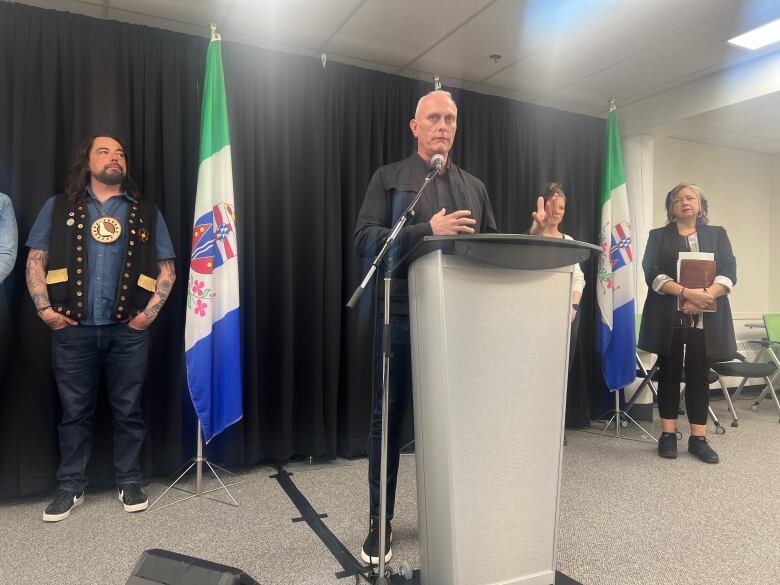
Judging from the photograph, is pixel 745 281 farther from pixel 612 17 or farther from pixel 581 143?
pixel 612 17

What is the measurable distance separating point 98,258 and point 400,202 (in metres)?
1.57

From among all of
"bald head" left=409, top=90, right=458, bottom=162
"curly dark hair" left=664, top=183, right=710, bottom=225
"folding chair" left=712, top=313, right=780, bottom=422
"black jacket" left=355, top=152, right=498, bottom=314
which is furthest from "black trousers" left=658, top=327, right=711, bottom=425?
"bald head" left=409, top=90, right=458, bottom=162

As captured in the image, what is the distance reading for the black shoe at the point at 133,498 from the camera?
251 cm

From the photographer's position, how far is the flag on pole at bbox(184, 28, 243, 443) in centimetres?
272

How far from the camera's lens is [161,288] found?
266 cm

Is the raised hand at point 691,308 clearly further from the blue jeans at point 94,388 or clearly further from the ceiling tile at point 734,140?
the blue jeans at point 94,388

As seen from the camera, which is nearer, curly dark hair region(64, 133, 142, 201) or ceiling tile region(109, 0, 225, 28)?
curly dark hair region(64, 133, 142, 201)

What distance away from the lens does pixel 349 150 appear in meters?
3.53

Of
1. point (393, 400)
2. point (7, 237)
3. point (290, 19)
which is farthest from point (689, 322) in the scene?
point (7, 237)

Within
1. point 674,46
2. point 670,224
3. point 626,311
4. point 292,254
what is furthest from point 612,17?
point 292,254

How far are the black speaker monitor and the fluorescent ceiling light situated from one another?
4035mm

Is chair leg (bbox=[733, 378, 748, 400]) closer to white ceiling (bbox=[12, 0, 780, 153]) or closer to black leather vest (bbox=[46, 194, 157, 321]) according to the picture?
white ceiling (bbox=[12, 0, 780, 153])

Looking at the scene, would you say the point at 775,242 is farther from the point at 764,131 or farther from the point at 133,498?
the point at 133,498

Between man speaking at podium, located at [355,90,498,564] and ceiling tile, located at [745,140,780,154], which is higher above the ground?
ceiling tile, located at [745,140,780,154]
